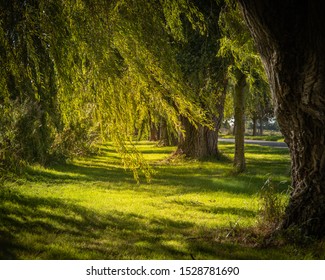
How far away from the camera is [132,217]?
254 inches

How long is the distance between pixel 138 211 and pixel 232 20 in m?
3.53

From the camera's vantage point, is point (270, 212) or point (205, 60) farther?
point (205, 60)

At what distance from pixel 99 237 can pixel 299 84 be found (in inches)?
120

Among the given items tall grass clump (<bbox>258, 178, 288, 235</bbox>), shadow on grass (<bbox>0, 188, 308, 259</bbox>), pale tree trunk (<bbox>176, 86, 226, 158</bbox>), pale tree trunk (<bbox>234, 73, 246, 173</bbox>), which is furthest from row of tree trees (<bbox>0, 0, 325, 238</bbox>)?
pale tree trunk (<bbox>176, 86, 226, 158</bbox>)

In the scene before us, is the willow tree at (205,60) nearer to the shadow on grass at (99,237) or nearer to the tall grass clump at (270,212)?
the shadow on grass at (99,237)

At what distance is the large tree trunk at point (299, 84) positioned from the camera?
4.14 meters

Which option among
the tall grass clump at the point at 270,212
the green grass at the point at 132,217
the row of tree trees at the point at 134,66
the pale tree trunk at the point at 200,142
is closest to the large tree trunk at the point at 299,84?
the row of tree trees at the point at 134,66

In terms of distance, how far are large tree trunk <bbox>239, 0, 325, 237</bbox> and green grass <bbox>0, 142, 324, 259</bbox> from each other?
590mm

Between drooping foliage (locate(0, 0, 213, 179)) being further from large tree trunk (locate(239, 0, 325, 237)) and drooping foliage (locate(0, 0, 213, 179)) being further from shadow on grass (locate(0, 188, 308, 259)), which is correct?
large tree trunk (locate(239, 0, 325, 237))

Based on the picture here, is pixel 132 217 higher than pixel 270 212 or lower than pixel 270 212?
lower

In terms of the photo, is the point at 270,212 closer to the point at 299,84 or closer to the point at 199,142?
the point at 299,84

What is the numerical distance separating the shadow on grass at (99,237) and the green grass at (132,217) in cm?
1

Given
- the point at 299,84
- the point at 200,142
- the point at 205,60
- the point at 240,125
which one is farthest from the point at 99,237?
the point at 200,142

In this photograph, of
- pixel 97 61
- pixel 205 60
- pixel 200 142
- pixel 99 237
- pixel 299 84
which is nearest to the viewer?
pixel 299 84
